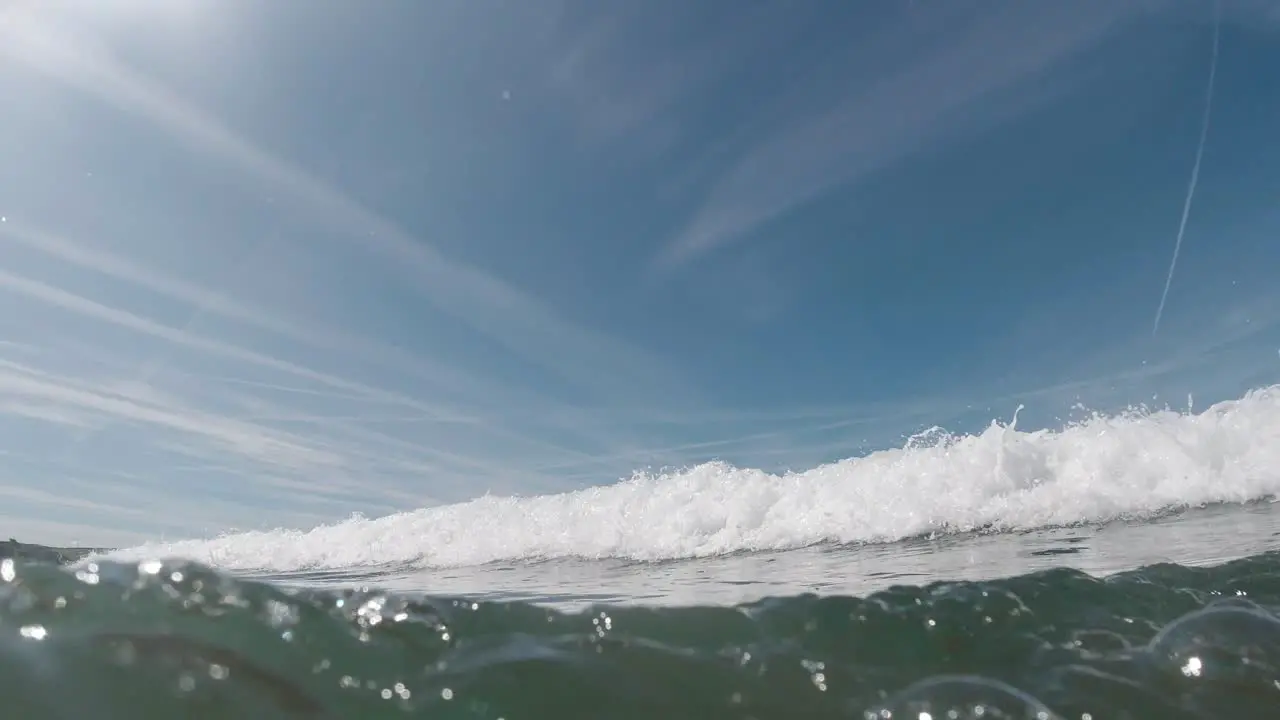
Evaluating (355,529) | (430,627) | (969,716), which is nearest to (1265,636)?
(969,716)

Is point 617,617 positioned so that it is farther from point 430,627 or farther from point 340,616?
point 340,616

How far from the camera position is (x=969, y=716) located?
7.18 ft

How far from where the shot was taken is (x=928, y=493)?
37.0ft

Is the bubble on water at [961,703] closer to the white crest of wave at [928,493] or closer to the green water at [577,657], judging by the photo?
the green water at [577,657]

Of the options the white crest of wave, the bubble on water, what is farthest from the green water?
the white crest of wave

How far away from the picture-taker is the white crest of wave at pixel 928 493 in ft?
31.8

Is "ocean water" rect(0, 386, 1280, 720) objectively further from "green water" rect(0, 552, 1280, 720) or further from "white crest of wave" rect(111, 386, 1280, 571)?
"white crest of wave" rect(111, 386, 1280, 571)

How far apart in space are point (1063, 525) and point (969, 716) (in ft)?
27.4

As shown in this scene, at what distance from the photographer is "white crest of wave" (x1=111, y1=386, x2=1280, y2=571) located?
9.69 meters

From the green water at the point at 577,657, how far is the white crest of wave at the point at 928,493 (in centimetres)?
741

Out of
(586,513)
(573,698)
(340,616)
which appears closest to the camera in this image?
(573,698)

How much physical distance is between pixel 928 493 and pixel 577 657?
991 cm

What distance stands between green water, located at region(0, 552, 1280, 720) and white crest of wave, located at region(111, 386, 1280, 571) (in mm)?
7409

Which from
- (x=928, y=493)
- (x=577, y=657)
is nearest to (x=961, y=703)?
(x=577, y=657)
